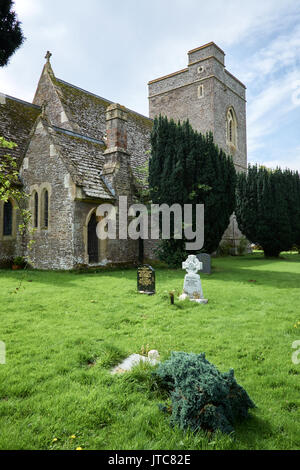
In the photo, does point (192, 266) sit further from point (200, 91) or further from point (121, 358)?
point (200, 91)

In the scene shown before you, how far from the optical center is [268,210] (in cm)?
1950

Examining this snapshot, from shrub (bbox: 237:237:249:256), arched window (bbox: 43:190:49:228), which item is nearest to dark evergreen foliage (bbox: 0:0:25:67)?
arched window (bbox: 43:190:49:228)

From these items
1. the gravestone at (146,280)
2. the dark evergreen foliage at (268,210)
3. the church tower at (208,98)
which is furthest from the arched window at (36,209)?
the church tower at (208,98)

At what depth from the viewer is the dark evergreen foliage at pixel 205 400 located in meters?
2.55

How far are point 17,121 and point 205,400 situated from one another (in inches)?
706

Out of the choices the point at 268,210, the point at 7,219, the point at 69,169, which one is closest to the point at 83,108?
the point at 69,169

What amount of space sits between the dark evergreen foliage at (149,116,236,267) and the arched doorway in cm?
297

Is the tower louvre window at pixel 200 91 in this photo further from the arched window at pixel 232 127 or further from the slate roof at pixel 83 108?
the slate roof at pixel 83 108

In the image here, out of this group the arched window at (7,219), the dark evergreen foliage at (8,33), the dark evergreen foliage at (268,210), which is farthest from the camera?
the dark evergreen foliage at (268,210)

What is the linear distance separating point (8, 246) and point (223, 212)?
10.5 meters

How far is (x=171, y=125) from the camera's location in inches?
557

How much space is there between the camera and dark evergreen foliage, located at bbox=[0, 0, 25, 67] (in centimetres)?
1102

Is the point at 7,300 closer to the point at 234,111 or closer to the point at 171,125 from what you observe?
the point at 171,125

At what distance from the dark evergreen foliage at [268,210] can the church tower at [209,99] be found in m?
5.10
